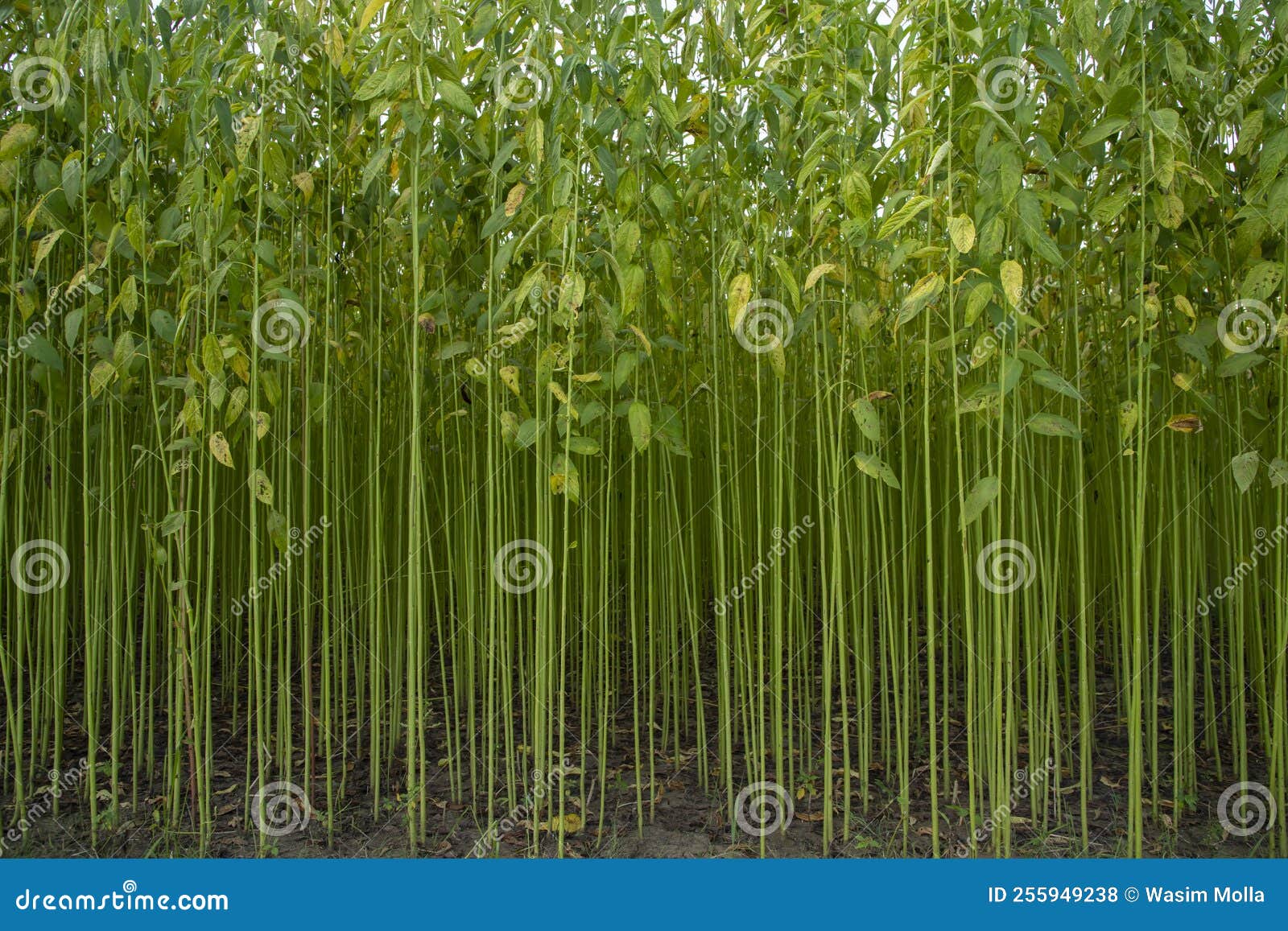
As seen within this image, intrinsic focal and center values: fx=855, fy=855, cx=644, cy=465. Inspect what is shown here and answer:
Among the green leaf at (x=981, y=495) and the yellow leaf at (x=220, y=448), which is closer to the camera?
the green leaf at (x=981, y=495)

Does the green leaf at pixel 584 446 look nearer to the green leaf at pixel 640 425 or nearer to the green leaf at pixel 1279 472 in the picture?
the green leaf at pixel 640 425

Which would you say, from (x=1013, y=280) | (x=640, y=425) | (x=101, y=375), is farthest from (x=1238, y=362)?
Result: (x=101, y=375)

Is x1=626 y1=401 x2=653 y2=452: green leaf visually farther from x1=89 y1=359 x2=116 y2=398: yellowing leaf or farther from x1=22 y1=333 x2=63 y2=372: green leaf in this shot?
x1=22 y1=333 x2=63 y2=372: green leaf

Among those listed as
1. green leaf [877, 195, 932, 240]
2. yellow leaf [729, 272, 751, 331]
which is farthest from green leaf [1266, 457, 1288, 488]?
yellow leaf [729, 272, 751, 331]

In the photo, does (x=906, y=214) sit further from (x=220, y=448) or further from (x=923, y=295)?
(x=220, y=448)

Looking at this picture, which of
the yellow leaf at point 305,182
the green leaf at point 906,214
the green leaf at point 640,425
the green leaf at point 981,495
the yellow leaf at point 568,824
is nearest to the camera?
the green leaf at point 906,214

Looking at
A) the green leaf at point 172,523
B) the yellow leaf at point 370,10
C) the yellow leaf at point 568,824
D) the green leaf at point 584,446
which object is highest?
the yellow leaf at point 370,10

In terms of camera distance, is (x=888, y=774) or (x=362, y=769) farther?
(x=362, y=769)

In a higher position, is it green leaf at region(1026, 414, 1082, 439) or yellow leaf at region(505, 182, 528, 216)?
yellow leaf at region(505, 182, 528, 216)

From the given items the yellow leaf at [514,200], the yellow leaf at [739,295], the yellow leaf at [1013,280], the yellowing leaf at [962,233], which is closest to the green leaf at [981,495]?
the yellow leaf at [1013,280]

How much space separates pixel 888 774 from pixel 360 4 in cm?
216

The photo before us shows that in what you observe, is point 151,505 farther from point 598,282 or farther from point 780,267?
point 780,267

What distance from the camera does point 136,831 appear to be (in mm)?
1962

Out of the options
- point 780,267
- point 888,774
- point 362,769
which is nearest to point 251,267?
point 780,267
